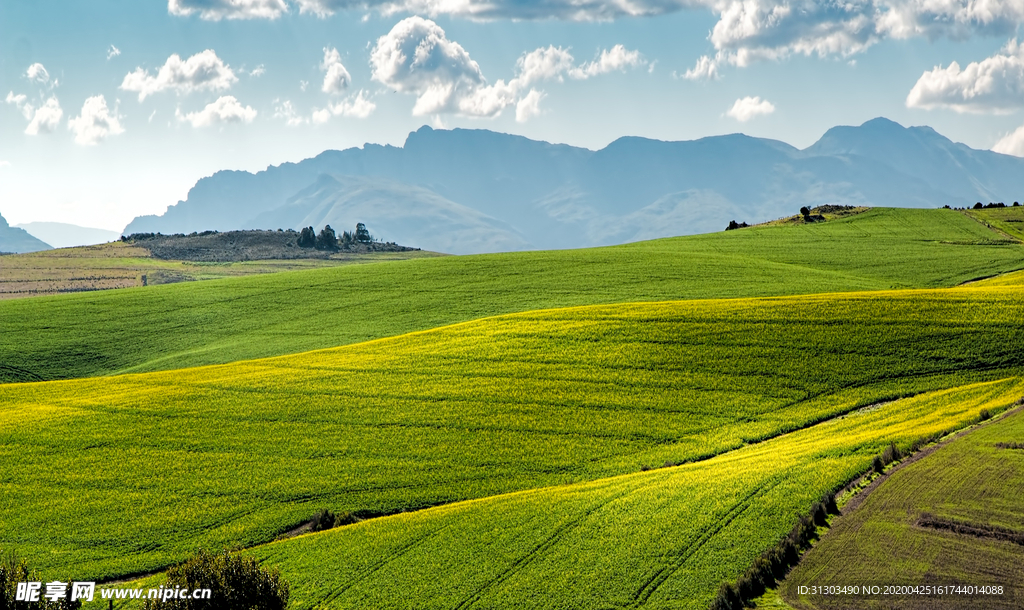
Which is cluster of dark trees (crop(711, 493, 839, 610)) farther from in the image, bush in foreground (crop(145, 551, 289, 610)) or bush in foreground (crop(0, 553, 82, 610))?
bush in foreground (crop(0, 553, 82, 610))

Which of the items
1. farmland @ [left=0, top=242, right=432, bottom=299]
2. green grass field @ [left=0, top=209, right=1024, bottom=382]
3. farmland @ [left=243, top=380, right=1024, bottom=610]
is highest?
farmland @ [left=0, top=242, right=432, bottom=299]

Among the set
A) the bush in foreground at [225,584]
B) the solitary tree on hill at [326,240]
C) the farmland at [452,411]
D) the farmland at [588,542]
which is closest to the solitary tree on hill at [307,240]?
the solitary tree on hill at [326,240]

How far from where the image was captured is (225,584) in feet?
56.1

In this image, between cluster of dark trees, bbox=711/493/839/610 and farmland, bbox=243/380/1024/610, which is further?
farmland, bbox=243/380/1024/610

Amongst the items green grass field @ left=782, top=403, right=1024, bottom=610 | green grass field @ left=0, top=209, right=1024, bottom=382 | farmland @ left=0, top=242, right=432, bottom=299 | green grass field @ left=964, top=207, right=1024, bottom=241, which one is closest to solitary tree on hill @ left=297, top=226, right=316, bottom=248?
farmland @ left=0, top=242, right=432, bottom=299

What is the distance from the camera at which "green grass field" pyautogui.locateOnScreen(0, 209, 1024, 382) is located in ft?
185

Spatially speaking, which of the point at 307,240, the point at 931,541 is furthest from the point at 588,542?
the point at 307,240

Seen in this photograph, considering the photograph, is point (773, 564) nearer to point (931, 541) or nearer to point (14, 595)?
point (931, 541)

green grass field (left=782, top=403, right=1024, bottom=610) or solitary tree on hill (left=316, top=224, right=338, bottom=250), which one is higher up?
solitary tree on hill (left=316, top=224, right=338, bottom=250)

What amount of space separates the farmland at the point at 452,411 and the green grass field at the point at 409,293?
10.3 meters

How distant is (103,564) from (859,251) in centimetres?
8001

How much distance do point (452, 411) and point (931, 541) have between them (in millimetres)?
20342

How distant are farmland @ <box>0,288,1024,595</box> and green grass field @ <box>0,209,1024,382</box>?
33.9 feet

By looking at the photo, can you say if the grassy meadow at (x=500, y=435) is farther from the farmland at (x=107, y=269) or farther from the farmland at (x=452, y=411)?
the farmland at (x=107, y=269)
